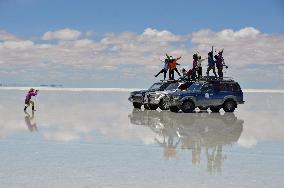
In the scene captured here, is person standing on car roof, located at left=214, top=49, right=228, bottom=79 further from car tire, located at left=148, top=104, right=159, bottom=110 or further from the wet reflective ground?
the wet reflective ground

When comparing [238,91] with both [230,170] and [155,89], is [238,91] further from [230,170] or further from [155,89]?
[230,170]

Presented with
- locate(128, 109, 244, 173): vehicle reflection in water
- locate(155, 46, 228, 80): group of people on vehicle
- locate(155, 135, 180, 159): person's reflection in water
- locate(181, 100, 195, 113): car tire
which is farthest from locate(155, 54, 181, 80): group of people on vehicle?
locate(155, 135, 180, 159): person's reflection in water

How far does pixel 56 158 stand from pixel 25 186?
9.05 ft

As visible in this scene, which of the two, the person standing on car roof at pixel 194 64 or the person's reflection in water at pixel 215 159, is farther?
the person standing on car roof at pixel 194 64

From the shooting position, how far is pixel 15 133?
1536 cm

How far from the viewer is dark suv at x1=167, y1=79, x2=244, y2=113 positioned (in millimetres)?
25634

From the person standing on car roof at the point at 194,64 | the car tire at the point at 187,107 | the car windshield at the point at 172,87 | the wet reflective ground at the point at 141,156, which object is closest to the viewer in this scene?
the wet reflective ground at the point at 141,156

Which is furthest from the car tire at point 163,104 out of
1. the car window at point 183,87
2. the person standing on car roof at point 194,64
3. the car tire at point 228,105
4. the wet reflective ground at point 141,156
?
the wet reflective ground at point 141,156

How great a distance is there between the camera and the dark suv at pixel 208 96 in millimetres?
25634

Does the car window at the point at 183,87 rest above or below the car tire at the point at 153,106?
above

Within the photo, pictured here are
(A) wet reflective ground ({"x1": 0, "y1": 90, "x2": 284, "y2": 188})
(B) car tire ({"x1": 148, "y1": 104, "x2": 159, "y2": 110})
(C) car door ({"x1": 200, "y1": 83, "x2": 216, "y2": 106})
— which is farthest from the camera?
(B) car tire ({"x1": 148, "y1": 104, "x2": 159, "y2": 110})

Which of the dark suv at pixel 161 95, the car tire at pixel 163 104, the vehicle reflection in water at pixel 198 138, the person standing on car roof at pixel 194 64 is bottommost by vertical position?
the vehicle reflection in water at pixel 198 138

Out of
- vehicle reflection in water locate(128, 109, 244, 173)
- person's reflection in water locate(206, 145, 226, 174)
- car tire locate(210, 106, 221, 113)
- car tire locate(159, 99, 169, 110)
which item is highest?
car tire locate(159, 99, 169, 110)

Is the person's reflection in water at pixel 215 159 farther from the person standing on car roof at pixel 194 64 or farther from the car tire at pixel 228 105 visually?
the person standing on car roof at pixel 194 64
